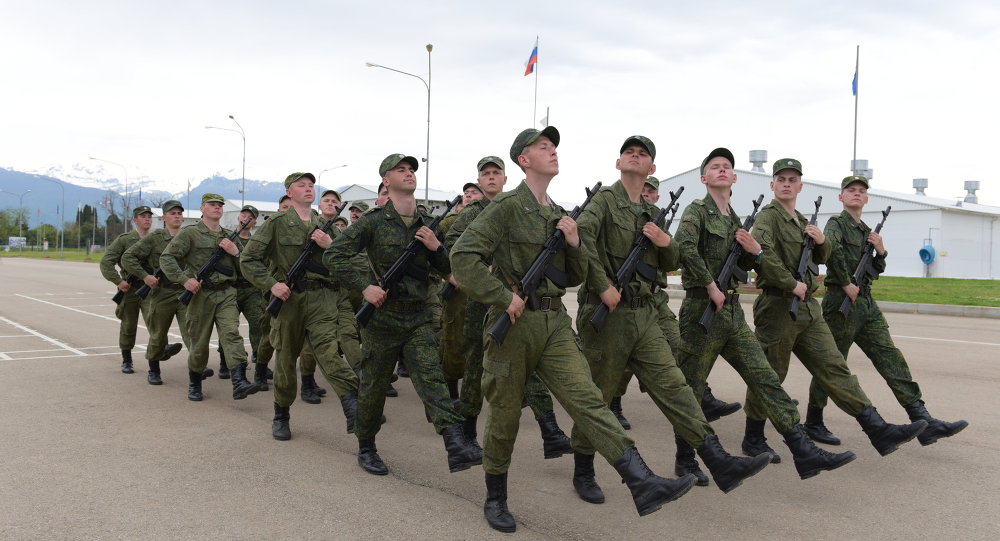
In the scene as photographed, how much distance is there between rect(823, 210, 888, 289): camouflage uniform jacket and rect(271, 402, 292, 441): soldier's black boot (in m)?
4.26

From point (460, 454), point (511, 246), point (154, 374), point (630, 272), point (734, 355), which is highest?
point (511, 246)

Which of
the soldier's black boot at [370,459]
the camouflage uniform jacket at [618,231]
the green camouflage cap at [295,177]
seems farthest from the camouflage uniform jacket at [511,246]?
the green camouflage cap at [295,177]

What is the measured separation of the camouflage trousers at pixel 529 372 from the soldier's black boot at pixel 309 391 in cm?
351

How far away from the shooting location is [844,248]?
573 centimetres

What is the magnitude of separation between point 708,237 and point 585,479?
1.79m

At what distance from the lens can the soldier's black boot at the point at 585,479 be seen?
4.22m

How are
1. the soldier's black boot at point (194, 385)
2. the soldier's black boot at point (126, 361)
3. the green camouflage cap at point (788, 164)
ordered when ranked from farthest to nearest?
the soldier's black boot at point (126, 361), the soldier's black boot at point (194, 385), the green camouflage cap at point (788, 164)

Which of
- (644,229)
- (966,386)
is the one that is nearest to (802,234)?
(644,229)

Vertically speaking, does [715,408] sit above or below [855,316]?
below

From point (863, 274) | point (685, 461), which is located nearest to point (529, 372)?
point (685, 461)

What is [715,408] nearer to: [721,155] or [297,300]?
[721,155]

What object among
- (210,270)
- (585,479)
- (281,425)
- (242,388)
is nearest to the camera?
(585,479)

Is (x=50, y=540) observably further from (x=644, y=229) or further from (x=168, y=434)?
(x=644, y=229)

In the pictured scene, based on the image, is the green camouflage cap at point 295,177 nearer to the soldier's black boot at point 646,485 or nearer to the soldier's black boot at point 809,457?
the soldier's black boot at point 646,485
